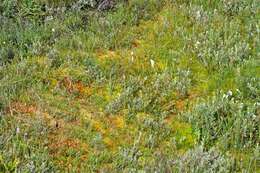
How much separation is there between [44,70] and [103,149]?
6.72 ft

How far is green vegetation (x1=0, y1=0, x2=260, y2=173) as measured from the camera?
6.67m

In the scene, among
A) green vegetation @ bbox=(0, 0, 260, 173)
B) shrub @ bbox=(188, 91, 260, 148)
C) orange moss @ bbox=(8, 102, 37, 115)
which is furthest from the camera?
orange moss @ bbox=(8, 102, 37, 115)

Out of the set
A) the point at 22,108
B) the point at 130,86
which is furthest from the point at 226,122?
the point at 22,108

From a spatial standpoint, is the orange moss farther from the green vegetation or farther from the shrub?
the shrub

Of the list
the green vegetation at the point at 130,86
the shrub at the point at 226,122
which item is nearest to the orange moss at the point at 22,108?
the green vegetation at the point at 130,86

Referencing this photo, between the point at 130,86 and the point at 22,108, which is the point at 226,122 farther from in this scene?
the point at 22,108

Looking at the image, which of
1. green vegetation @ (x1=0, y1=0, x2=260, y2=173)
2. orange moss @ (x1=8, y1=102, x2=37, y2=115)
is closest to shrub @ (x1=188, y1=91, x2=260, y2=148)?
green vegetation @ (x1=0, y1=0, x2=260, y2=173)

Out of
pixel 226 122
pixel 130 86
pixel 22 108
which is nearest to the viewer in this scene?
pixel 226 122

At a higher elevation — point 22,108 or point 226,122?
point 22,108

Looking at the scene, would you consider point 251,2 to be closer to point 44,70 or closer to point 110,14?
point 110,14

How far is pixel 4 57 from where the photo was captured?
846 cm

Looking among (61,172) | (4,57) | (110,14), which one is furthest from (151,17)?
(61,172)

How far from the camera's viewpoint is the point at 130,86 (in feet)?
26.3

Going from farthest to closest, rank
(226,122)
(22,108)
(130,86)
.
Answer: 1. (130,86)
2. (22,108)
3. (226,122)
